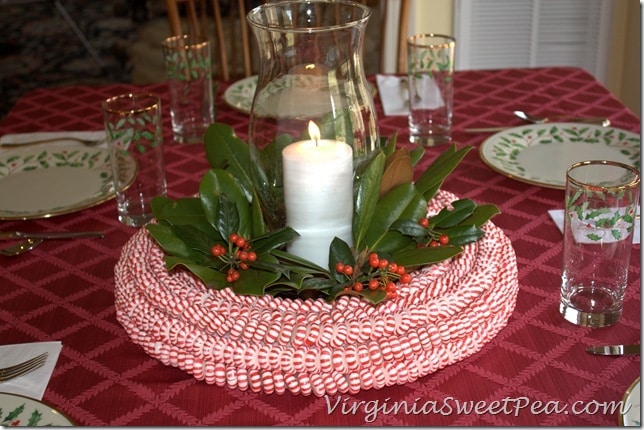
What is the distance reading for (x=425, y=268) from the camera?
0.85 metres

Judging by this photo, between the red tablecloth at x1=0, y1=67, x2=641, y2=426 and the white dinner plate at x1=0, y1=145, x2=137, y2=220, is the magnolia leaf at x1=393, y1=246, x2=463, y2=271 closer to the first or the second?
the red tablecloth at x1=0, y1=67, x2=641, y2=426

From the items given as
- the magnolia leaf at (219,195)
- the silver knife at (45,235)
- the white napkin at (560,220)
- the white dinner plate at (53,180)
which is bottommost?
the white napkin at (560,220)

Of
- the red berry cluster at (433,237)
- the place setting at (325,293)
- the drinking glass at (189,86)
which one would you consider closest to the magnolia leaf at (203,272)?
the place setting at (325,293)

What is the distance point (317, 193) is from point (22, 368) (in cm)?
35

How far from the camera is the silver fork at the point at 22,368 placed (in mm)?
827

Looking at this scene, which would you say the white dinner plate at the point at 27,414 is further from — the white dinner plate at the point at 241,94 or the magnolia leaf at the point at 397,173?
the white dinner plate at the point at 241,94

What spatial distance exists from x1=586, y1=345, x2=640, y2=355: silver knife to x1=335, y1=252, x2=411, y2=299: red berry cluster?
0.20 m

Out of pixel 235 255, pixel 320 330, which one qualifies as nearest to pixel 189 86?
pixel 235 255

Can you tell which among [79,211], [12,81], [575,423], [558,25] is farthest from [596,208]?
[12,81]

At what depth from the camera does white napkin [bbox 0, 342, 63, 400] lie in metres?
0.81

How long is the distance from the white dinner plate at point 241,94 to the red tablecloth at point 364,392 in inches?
13.3

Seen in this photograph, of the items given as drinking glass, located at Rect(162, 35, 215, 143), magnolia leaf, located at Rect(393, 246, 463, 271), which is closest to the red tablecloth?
magnolia leaf, located at Rect(393, 246, 463, 271)

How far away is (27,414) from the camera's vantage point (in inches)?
29.1

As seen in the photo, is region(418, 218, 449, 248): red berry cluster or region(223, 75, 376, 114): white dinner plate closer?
region(418, 218, 449, 248): red berry cluster
